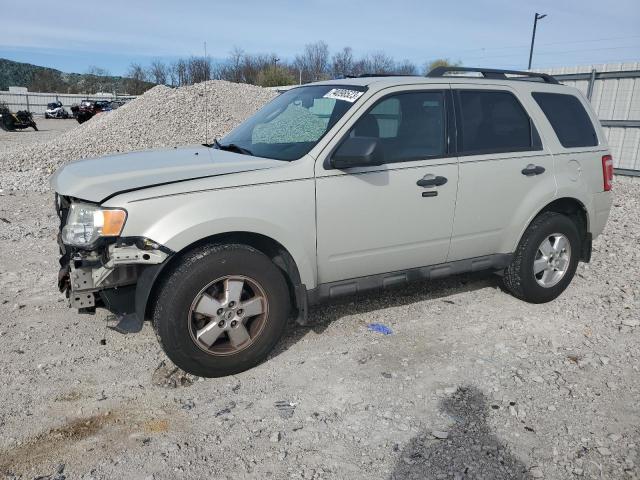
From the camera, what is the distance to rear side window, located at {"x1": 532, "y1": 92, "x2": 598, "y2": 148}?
486 centimetres

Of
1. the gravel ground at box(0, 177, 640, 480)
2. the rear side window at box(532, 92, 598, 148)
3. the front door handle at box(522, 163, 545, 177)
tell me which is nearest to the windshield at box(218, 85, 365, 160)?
the gravel ground at box(0, 177, 640, 480)

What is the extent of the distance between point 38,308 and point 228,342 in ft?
7.15

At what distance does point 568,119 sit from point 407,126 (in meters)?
1.93

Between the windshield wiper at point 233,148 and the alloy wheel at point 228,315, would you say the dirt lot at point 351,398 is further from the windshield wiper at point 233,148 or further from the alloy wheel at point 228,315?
the windshield wiper at point 233,148

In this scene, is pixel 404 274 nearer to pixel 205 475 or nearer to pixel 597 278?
pixel 205 475

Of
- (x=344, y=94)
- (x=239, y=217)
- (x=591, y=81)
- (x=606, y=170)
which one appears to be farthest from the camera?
(x=591, y=81)

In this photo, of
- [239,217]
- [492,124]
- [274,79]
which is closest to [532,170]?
[492,124]

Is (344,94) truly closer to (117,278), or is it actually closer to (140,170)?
(140,170)

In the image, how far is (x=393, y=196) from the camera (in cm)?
396

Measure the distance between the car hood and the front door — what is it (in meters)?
0.60

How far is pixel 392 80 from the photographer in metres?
4.17

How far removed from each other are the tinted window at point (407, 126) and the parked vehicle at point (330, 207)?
0.5 inches

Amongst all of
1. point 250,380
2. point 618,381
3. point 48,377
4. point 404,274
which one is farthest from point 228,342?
point 618,381

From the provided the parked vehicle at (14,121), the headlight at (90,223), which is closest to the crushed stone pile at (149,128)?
the headlight at (90,223)
